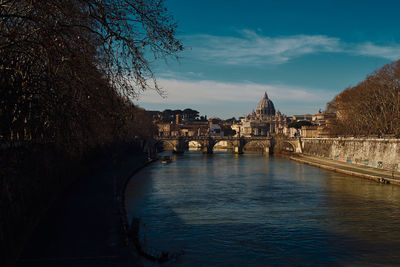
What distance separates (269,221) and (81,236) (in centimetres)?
1084

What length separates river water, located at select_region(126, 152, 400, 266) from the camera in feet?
54.2

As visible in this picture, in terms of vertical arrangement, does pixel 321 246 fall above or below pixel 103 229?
below

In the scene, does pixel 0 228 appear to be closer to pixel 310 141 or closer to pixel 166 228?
pixel 166 228

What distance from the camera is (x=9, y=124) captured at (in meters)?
10.9

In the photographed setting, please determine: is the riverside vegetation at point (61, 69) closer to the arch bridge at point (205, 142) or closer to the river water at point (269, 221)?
the river water at point (269, 221)

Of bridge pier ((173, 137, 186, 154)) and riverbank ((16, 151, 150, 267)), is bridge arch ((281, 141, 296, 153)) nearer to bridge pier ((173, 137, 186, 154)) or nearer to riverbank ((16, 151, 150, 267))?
bridge pier ((173, 137, 186, 154))

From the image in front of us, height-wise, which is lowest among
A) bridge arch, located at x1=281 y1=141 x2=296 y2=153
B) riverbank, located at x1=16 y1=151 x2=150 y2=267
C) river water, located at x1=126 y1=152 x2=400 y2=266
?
river water, located at x1=126 y1=152 x2=400 y2=266

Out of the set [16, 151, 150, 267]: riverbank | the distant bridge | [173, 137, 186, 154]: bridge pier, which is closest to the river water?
[16, 151, 150, 267]: riverbank

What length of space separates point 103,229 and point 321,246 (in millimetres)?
9233

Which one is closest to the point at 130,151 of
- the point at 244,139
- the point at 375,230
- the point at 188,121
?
the point at 244,139

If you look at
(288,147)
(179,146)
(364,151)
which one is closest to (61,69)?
(364,151)

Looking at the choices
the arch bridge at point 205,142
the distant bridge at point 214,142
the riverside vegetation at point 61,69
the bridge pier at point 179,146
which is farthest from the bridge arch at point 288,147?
the riverside vegetation at point 61,69

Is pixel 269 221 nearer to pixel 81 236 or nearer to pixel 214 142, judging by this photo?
pixel 81 236

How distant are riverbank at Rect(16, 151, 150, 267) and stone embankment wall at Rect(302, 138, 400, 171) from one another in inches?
1286
